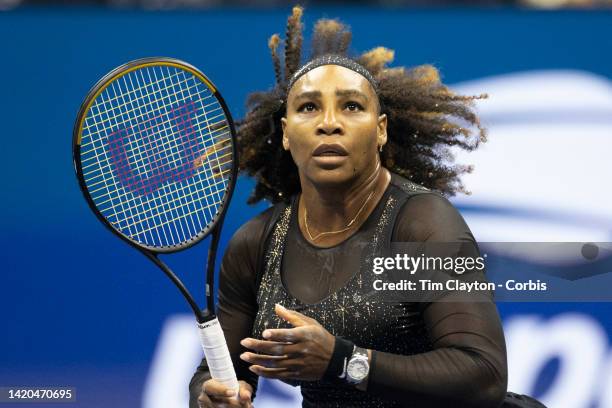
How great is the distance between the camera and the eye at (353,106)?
7.09ft

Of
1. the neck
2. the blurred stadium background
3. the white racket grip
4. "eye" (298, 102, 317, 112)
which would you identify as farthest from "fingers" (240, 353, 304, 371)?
the blurred stadium background

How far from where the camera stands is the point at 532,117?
9.32 feet

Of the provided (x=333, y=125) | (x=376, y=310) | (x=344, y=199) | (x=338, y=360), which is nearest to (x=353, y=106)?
(x=333, y=125)

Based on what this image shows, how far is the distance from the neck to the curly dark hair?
0.21 metres

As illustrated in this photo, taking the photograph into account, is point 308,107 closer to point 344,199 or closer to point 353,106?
point 353,106

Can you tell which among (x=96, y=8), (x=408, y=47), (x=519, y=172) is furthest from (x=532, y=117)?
A: (x=96, y=8)

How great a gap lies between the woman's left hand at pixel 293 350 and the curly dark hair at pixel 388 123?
63 centimetres

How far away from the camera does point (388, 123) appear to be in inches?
94.1

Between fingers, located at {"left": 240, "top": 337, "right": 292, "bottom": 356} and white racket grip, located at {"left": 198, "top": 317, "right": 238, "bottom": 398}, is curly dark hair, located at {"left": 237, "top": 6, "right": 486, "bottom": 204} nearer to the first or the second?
white racket grip, located at {"left": 198, "top": 317, "right": 238, "bottom": 398}

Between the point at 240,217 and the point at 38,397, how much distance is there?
70 cm

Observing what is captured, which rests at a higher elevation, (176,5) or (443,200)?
(176,5)

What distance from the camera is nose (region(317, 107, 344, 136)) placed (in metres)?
2.11

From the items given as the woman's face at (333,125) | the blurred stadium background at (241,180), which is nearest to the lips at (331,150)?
the woman's face at (333,125)

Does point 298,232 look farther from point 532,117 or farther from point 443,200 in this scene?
point 532,117
